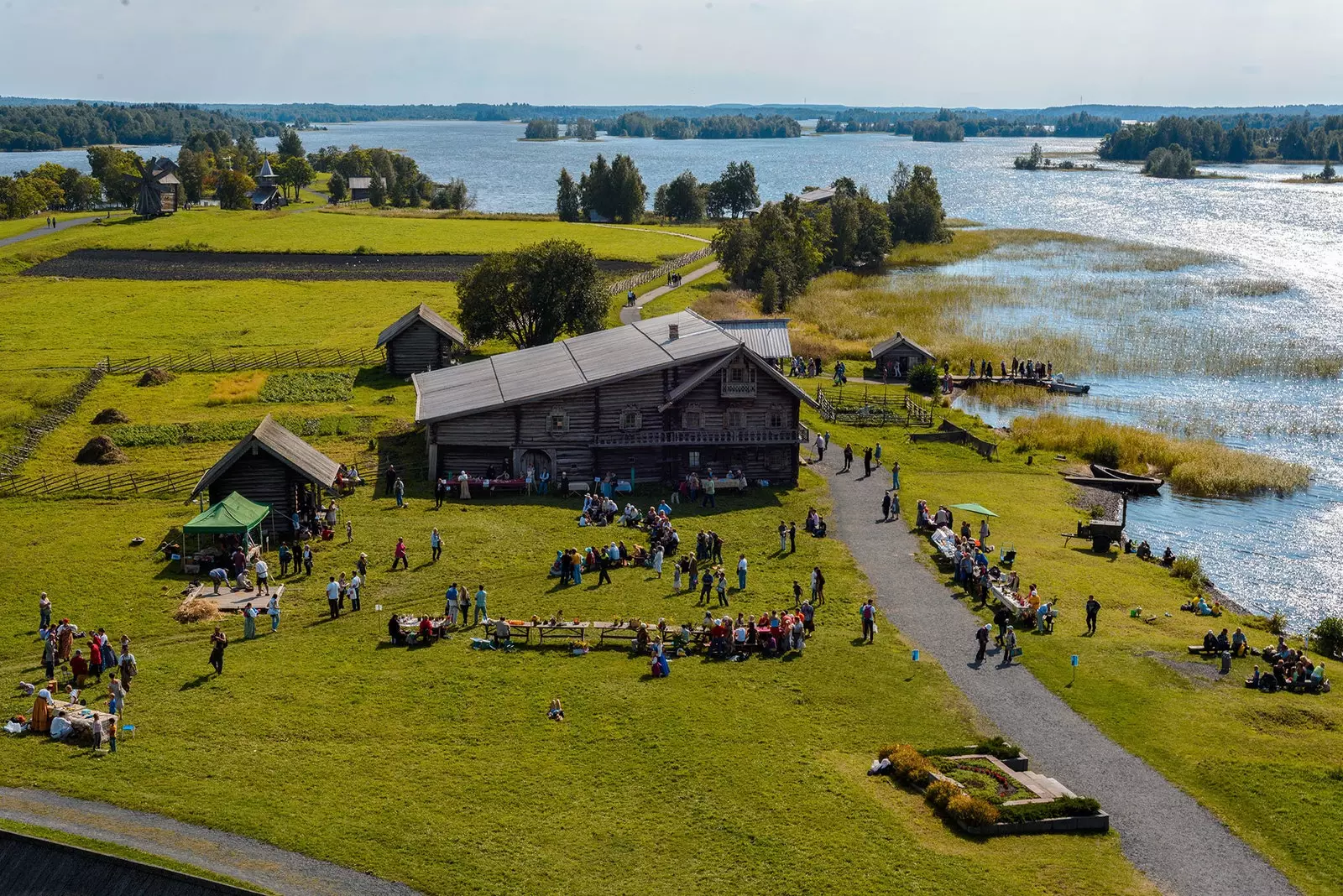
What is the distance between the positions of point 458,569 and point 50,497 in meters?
19.5

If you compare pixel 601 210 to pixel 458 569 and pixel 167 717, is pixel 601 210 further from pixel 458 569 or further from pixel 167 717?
pixel 167 717

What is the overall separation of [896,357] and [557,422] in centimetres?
3112

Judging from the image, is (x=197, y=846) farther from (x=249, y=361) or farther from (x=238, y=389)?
(x=249, y=361)

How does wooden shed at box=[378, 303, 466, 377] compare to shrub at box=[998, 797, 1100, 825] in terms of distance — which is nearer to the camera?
shrub at box=[998, 797, 1100, 825]

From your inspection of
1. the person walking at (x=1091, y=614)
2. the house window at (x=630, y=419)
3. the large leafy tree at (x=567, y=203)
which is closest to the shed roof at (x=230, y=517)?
the house window at (x=630, y=419)

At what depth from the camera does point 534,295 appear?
72500 mm

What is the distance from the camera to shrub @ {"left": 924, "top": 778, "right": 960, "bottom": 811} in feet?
84.6

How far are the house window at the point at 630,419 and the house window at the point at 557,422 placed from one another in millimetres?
2318

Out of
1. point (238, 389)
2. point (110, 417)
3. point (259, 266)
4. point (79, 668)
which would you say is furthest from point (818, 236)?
point (79, 668)

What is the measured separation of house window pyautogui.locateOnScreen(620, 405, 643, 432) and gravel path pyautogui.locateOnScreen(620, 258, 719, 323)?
30228 millimetres

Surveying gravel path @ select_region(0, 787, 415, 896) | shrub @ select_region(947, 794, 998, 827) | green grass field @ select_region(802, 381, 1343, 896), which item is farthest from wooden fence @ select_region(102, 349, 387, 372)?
shrub @ select_region(947, 794, 998, 827)

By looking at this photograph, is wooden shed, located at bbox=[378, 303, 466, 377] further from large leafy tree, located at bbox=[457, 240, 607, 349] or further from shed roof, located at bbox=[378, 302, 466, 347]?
large leafy tree, located at bbox=[457, 240, 607, 349]

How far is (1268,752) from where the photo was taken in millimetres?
29094

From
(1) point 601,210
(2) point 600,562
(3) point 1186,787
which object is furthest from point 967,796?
(1) point 601,210
